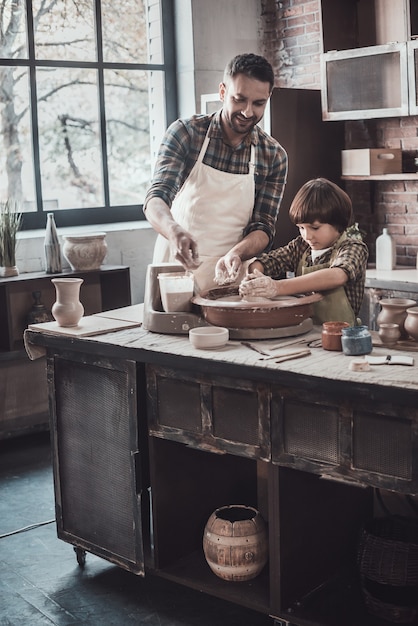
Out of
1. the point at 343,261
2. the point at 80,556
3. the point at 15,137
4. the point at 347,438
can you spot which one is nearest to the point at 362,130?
the point at 15,137

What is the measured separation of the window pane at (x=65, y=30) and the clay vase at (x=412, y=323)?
3406 mm

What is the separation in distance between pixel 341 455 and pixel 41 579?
1398 millimetres

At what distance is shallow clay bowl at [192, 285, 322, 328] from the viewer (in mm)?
2789

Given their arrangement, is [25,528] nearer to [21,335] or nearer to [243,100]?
[21,335]

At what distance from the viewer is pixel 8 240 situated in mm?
4742

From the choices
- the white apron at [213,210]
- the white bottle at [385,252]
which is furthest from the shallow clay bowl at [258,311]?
the white bottle at [385,252]

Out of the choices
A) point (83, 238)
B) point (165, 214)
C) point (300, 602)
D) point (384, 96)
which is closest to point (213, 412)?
point (300, 602)

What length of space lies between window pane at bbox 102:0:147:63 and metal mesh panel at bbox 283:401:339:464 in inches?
144

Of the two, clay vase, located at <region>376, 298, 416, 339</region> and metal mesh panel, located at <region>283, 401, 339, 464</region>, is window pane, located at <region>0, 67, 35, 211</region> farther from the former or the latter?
metal mesh panel, located at <region>283, 401, 339, 464</region>

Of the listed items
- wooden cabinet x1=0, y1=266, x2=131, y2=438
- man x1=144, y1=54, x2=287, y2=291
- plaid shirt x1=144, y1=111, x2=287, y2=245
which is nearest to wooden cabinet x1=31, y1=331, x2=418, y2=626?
man x1=144, y1=54, x2=287, y2=291

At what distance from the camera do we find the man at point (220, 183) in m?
3.34

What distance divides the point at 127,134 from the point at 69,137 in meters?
0.44

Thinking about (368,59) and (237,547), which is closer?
(237,547)

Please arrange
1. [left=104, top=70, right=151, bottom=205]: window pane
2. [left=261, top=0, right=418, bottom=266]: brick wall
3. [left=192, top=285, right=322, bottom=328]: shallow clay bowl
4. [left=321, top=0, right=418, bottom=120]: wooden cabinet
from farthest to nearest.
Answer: [left=104, top=70, right=151, bottom=205]: window pane
[left=261, top=0, right=418, bottom=266]: brick wall
[left=321, top=0, right=418, bottom=120]: wooden cabinet
[left=192, top=285, right=322, bottom=328]: shallow clay bowl
